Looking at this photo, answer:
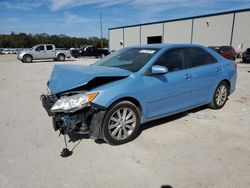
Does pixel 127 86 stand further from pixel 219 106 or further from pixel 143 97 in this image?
pixel 219 106

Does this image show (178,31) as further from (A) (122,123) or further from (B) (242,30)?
(A) (122,123)

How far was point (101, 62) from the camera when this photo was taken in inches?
199

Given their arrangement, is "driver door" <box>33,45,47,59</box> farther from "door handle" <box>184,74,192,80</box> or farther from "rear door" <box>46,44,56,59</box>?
"door handle" <box>184,74,192,80</box>

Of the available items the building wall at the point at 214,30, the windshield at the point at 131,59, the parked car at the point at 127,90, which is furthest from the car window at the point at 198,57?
the building wall at the point at 214,30

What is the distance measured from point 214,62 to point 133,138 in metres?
2.79

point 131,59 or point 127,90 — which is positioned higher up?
point 131,59

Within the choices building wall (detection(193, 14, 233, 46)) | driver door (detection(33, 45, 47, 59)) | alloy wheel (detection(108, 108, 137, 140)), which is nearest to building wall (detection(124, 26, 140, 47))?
building wall (detection(193, 14, 233, 46))

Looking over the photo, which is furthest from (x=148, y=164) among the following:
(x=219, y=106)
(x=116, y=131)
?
(x=219, y=106)

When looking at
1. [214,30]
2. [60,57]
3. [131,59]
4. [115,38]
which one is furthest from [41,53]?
[115,38]

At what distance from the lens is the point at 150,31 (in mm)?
40156

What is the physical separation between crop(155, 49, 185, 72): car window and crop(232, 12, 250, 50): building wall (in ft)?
91.2

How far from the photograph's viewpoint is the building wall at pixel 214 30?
3005 cm

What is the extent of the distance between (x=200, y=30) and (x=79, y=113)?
33.0 metres

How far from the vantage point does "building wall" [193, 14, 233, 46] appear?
30047mm
